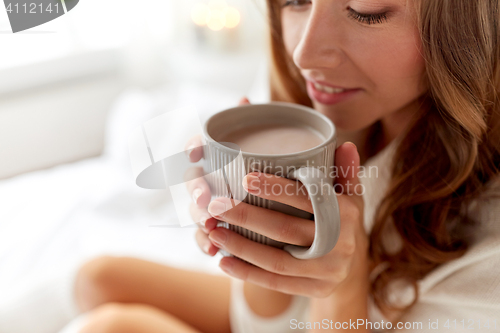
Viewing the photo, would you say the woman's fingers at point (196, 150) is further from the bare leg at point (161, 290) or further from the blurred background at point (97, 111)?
the bare leg at point (161, 290)

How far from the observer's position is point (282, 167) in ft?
1.38

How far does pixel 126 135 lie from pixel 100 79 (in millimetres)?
802

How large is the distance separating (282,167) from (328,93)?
0.99 ft


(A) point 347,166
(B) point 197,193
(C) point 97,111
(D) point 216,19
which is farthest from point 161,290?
(D) point 216,19

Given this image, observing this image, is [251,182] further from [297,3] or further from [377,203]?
[377,203]

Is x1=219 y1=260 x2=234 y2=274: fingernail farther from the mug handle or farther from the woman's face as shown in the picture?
the woman's face

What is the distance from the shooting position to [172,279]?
87 cm

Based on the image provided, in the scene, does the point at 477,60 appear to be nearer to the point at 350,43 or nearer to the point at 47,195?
the point at 350,43

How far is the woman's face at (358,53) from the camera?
1.69ft

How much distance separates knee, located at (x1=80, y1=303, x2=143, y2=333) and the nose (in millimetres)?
617

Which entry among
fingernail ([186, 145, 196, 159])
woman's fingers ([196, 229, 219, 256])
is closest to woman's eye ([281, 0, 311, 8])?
fingernail ([186, 145, 196, 159])

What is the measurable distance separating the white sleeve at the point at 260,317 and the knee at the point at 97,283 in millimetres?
300

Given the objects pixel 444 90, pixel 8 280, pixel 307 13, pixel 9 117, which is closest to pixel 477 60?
pixel 444 90

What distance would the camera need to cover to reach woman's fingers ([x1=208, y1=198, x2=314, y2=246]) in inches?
17.7
